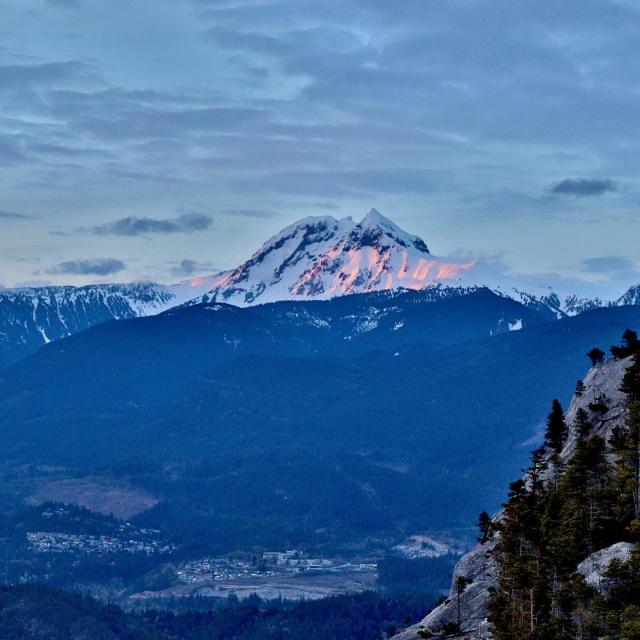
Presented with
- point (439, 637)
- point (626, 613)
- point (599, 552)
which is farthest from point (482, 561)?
point (626, 613)

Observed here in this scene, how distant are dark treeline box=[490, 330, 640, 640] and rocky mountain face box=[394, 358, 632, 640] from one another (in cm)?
327

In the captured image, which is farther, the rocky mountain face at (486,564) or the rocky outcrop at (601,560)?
the rocky mountain face at (486,564)

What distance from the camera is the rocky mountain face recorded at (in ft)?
361

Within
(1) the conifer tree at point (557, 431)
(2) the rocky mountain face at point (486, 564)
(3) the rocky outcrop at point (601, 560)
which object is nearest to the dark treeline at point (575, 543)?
(3) the rocky outcrop at point (601, 560)

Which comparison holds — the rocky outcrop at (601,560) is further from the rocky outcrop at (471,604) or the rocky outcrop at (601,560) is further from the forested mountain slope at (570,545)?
the rocky outcrop at (471,604)

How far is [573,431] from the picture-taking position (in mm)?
125062

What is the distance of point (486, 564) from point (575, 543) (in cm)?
2334

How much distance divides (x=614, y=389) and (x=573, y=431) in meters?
4.97

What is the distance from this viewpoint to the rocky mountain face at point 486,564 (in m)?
110

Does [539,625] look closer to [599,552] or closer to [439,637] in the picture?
[599,552]

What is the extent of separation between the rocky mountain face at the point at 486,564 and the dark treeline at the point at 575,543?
327 centimetres

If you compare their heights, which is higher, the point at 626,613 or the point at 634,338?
the point at 634,338

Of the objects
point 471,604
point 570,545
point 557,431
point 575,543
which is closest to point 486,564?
point 471,604

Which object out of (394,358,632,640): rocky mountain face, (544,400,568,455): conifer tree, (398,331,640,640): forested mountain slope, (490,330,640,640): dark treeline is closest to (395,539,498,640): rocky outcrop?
(394,358,632,640): rocky mountain face
